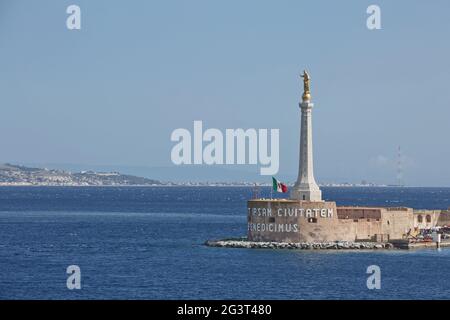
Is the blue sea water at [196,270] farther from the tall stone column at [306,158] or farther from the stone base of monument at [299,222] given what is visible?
the tall stone column at [306,158]

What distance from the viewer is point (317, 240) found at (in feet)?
288

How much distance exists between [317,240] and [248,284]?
62.8 feet

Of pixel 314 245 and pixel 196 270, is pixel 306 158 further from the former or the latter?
pixel 196 270

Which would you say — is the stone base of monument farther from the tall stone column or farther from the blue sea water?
the blue sea water

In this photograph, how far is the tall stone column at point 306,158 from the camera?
287 feet

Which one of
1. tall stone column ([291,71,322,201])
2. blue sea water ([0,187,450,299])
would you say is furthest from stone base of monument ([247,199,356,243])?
blue sea water ([0,187,450,299])

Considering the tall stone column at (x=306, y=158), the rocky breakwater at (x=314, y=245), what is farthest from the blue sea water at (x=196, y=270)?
the tall stone column at (x=306, y=158)

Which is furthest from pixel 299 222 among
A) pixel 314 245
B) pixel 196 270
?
pixel 196 270

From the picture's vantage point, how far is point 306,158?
87688mm

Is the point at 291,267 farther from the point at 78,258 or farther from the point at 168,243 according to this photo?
the point at 168,243

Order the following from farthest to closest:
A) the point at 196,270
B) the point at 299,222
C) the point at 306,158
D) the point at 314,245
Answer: the point at 306,158, the point at 299,222, the point at 314,245, the point at 196,270

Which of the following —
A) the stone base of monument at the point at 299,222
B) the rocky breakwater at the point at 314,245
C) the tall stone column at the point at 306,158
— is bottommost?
the rocky breakwater at the point at 314,245

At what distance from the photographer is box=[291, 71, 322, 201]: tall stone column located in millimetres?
87438
